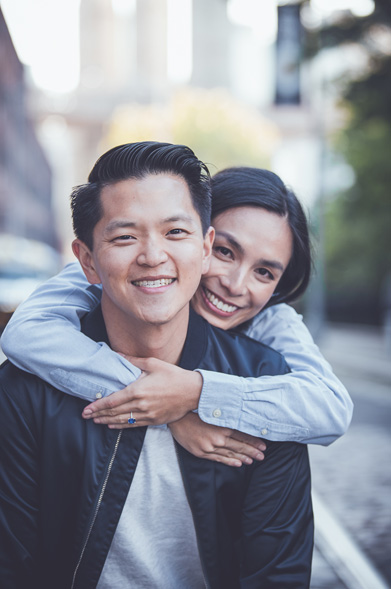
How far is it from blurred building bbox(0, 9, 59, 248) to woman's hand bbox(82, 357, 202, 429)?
122ft

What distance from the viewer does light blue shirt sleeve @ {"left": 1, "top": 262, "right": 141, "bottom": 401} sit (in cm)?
203

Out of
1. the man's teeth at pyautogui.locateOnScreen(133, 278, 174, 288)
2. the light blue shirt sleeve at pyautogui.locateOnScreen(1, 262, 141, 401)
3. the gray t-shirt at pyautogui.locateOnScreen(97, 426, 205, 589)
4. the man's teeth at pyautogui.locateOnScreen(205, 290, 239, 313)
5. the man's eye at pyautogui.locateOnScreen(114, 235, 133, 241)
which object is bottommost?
the gray t-shirt at pyautogui.locateOnScreen(97, 426, 205, 589)

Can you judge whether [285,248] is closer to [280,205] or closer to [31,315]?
[280,205]

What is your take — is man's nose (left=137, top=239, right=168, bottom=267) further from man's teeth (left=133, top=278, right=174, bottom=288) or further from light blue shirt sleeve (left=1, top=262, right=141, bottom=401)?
light blue shirt sleeve (left=1, top=262, right=141, bottom=401)

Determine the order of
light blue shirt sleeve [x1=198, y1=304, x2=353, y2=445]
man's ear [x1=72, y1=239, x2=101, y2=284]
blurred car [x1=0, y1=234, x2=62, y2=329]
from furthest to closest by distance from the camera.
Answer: blurred car [x1=0, y1=234, x2=62, y2=329] → man's ear [x1=72, y1=239, x2=101, y2=284] → light blue shirt sleeve [x1=198, y1=304, x2=353, y2=445]

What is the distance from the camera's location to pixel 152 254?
1998 millimetres

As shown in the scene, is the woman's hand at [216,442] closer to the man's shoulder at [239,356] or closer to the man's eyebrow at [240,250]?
the man's shoulder at [239,356]

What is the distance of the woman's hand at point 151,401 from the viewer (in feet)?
6.55

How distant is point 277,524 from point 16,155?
45.4 m

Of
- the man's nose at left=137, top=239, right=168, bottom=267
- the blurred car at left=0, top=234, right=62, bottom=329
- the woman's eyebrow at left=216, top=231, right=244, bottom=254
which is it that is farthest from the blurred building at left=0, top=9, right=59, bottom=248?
the man's nose at left=137, top=239, right=168, bottom=267

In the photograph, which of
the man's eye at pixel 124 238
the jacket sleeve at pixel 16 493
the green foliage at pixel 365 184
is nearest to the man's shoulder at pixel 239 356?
the man's eye at pixel 124 238

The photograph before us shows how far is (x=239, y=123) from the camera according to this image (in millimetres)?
39500

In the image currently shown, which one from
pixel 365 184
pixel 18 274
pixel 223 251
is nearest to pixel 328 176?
pixel 365 184

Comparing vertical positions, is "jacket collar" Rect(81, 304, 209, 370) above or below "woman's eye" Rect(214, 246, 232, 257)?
below
